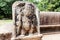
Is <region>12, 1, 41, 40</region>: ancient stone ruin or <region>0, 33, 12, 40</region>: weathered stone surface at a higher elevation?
<region>12, 1, 41, 40</region>: ancient stone ruin

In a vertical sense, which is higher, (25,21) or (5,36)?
(25,21)

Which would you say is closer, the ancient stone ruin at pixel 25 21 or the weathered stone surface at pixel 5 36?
the ancient stone ruin at pixel 25 21

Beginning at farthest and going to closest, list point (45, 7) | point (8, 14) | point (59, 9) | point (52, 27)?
1. point (8, 14)
2. point (45, 7)
3. point (59, 9)
4. point (52, 27)

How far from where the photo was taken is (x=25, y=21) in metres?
3.96

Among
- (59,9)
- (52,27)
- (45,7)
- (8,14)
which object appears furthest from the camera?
(8,14)

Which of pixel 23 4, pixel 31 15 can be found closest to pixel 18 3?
pixel 23 4

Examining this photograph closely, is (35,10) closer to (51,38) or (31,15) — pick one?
(31,15)

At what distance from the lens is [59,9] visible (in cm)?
876

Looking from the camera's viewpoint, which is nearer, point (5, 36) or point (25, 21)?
point (25, 21)

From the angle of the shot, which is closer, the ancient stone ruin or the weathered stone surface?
the ancient stone ruin

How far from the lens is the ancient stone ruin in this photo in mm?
3936

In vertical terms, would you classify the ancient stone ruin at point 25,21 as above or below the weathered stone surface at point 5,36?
above

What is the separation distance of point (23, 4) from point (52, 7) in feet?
17.3

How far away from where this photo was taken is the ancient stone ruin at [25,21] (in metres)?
3.94
